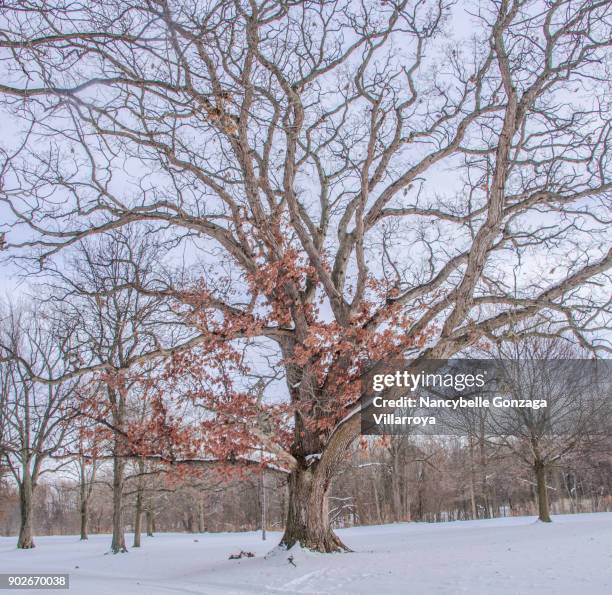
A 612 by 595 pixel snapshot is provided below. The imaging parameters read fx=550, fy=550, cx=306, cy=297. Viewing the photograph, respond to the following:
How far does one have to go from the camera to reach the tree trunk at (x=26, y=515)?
2033 centimetres

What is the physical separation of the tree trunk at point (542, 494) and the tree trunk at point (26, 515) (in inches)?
708

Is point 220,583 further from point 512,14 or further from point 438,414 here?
point 438,414

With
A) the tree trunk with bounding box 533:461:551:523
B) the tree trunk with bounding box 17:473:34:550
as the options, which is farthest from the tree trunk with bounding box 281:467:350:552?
the tree trunk with bounding box 17:473:34:550

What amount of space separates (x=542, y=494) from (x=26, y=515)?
18.7m

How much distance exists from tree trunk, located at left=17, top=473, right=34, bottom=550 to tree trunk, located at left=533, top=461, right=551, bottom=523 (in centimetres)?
1798

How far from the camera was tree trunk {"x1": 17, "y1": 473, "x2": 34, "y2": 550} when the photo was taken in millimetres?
20328

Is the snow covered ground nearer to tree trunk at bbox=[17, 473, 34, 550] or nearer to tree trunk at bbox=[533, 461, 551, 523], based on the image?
tree trunk at bbox=[533, 461, 551, 523]

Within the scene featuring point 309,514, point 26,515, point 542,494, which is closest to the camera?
point 309,514

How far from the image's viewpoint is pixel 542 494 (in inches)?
706

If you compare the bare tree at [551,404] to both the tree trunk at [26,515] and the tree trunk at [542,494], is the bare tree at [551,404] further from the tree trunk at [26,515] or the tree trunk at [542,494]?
the tree trunk at [26,515]

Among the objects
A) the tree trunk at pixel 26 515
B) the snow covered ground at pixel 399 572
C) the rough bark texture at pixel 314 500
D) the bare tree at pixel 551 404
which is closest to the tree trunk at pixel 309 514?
the rough bark texture at pixel 314 500

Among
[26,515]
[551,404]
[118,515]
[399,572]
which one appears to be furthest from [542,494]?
[26,515]

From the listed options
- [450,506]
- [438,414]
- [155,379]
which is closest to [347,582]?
[155,379]

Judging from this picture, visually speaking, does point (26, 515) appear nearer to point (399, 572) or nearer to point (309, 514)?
point (309, 514)
